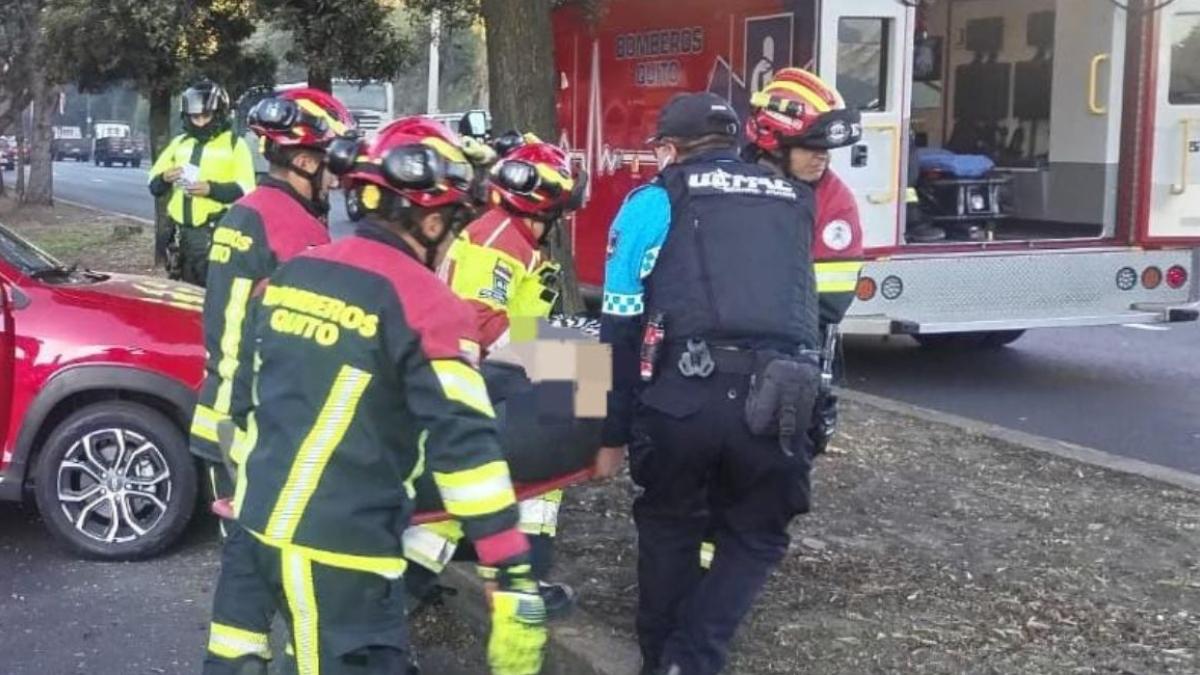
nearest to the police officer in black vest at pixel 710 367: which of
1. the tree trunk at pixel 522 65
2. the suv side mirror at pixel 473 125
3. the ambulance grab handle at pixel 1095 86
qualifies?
the suv side mirror at pixel 473 125

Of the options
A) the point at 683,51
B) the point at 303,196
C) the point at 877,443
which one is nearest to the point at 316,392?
the point at 303,196

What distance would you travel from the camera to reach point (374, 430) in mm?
3205

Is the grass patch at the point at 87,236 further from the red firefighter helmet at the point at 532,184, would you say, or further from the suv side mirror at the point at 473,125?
the red firefighter helmet at the point at 532,184

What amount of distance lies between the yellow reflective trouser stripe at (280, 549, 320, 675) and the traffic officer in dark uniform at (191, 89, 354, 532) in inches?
58.4

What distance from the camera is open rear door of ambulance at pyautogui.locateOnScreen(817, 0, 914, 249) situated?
32.1ft

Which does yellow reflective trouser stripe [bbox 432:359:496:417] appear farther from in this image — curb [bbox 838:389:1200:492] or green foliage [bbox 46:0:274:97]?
green foliage [bbox 46:0:274:97]

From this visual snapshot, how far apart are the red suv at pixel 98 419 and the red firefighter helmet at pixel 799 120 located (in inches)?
109

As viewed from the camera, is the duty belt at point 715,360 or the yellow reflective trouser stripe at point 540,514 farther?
the yellow reflective trouser stripe at point 540,514

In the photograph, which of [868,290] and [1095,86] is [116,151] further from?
[868,290]

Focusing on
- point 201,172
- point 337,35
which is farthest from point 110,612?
point 337,35

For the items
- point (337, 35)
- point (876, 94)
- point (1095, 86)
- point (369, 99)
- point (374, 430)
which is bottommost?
point (374, 430)

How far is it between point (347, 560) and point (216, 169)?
661 centimetres

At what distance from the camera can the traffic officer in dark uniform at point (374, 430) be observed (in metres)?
3.14

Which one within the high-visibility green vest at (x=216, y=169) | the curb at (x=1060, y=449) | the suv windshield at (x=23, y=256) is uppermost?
the high-visibility green vest at (x=216, y=169)
